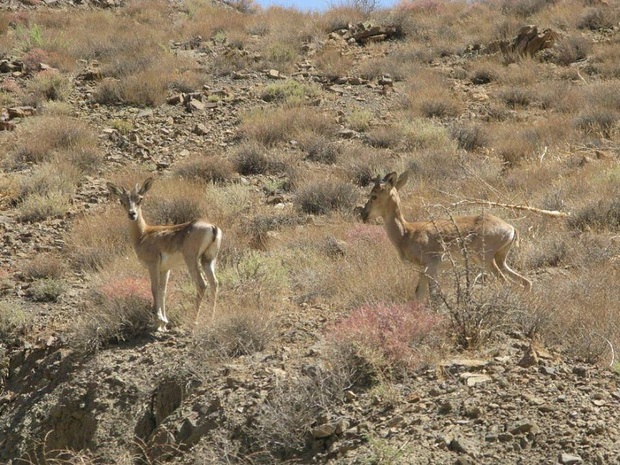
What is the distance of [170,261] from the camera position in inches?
392

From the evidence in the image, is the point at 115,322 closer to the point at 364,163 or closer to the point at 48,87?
the point at 364,163

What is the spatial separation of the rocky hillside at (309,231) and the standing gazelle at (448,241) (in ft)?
0.76

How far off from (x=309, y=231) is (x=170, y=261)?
3.95 meters

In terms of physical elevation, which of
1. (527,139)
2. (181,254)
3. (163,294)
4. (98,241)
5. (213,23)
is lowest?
(98,241)

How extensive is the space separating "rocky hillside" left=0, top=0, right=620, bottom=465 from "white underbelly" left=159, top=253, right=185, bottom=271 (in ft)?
1.65

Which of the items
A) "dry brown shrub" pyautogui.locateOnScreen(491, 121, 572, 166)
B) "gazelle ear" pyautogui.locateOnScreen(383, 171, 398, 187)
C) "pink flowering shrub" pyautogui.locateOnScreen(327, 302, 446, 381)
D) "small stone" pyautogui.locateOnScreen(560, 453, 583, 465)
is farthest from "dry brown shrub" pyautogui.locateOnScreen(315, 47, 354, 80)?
"small stone" pyautogui.locateOnScreen(560, 453, 583, 465)

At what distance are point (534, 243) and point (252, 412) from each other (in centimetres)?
518

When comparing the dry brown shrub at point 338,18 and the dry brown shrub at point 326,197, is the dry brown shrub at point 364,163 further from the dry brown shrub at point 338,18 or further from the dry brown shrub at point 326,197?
the dry brown shrub at point 338,18

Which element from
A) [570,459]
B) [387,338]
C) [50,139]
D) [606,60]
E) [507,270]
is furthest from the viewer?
[606,60]

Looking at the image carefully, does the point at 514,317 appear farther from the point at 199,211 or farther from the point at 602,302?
the point at 199,211

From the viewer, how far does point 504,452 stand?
659 centimetres

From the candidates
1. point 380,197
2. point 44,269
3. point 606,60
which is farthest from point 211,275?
point 606,60

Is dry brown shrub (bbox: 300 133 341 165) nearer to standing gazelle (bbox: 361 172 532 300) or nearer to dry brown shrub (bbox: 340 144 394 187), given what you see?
dry brown shrub (bbox: 340 144 394 187)

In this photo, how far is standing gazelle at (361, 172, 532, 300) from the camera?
9688 millimetres
